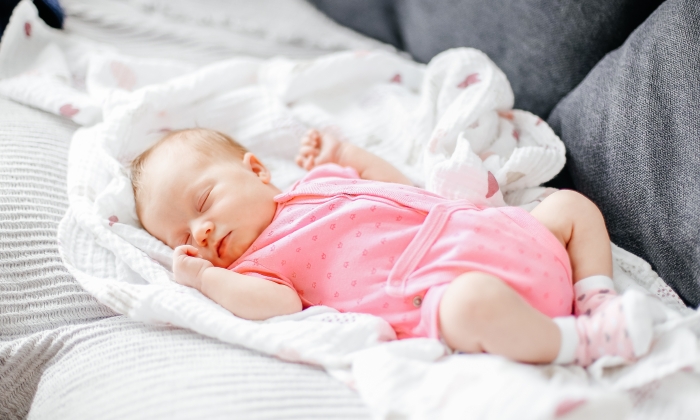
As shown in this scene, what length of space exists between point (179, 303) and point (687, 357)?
2.54 feet

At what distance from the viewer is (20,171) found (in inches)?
43.9

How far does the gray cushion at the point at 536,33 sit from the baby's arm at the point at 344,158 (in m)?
0.41

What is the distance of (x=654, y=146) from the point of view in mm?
961

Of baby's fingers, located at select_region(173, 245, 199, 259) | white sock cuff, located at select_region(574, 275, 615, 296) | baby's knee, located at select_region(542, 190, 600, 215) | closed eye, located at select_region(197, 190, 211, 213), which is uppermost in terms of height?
baby's knee, located at select_region(542, 190, 600, 215)

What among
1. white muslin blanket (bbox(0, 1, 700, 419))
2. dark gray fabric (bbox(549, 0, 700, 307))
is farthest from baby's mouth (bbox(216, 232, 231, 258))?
dark gray fabric (bbox(549, 0, 700, 307))

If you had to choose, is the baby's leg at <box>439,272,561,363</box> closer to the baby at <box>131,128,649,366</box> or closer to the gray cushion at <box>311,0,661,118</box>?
the baby at <box>131,128,649,366</box>

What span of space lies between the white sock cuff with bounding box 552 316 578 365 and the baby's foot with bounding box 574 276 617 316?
0.29 ft

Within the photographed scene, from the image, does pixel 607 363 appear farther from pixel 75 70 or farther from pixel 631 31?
pixel 75 70

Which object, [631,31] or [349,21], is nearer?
[631,31]

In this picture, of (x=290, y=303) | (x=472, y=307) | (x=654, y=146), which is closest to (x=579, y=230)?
(x=654, y=146)

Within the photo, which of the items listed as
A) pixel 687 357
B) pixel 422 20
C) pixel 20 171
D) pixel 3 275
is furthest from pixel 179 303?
pixel 422 20

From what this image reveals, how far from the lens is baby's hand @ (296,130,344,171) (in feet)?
4.25

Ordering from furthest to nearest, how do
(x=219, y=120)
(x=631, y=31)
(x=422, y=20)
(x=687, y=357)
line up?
(x=422, y=20) < (x=219, y=120) < (x=631, y=31) < (x=687, y=357)

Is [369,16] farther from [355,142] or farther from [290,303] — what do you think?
[290,303]
